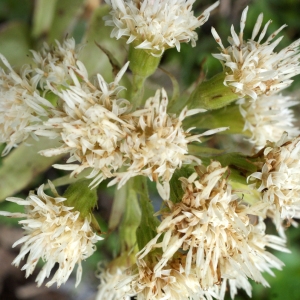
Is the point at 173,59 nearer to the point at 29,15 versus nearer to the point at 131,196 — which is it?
the point at 29,15

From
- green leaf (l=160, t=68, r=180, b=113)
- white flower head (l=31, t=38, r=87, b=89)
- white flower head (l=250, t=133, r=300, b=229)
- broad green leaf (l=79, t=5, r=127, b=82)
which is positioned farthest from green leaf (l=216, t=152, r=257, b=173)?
broad green leaf (l=79, t=5, r=127, b=82)

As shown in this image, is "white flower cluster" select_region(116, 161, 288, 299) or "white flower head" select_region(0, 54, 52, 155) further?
"white flower head" select_region(0, 54, 52, 155)

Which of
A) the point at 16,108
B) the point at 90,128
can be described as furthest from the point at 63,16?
the point at 90,128

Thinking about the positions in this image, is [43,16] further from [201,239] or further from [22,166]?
[201,239]

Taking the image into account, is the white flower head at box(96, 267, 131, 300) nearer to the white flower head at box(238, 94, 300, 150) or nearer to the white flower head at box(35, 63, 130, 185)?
the white flower head at box(35, 63, 130, 185)

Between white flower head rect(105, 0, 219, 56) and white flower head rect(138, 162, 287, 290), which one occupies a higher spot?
white flower head rect(105, 0, 219, 56)

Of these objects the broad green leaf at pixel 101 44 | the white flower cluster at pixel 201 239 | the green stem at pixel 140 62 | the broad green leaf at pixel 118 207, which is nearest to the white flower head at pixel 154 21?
the green stem at pixel 140 62

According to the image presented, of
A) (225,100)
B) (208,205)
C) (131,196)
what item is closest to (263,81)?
(225,100)

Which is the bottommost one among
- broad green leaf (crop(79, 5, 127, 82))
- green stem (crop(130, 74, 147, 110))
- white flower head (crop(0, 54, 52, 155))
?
green stem (crop(130, 74, 147, 110))
